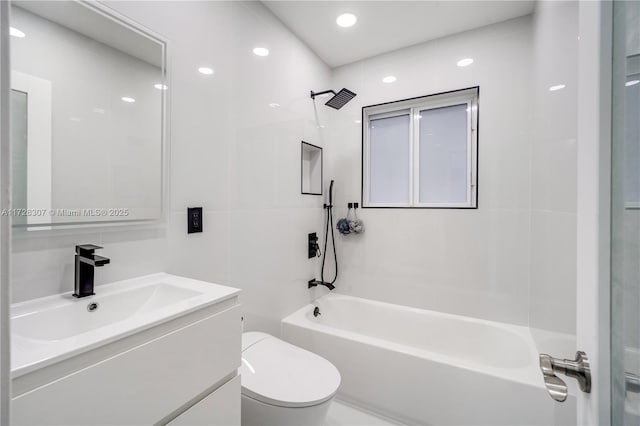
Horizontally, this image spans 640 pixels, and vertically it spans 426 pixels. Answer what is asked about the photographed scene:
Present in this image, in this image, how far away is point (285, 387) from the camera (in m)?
1.27

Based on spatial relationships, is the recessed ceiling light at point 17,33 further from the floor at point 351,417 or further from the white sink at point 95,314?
the floor at point 351,417

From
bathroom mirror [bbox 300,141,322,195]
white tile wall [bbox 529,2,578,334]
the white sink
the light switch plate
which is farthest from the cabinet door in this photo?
bathroom mirror [bbox 300,141,322,195]

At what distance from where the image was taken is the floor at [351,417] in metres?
1.75

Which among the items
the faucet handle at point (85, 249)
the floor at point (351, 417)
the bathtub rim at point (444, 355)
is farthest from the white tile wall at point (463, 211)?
the faucet handle at point (85, 249)

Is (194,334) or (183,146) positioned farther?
(183,146)

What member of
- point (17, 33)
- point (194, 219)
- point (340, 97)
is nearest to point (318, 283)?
point (194, 219)

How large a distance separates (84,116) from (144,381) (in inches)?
37.1

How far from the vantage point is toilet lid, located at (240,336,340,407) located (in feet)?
3.98

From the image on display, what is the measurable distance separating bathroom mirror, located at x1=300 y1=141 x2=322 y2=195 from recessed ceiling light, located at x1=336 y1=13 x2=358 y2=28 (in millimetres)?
928

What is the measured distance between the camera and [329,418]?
178cm

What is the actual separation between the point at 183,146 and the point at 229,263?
2.27 feet

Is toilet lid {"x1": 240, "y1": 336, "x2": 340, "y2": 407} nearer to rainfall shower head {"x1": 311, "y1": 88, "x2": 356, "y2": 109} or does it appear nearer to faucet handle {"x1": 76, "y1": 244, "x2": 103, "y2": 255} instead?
faucet handle {"x1": 76, "y1": 244, "x2": 103, "y2": 255}

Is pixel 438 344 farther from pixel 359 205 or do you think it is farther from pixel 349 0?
pixel 349 0

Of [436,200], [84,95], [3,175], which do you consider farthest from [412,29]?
[3,175]
